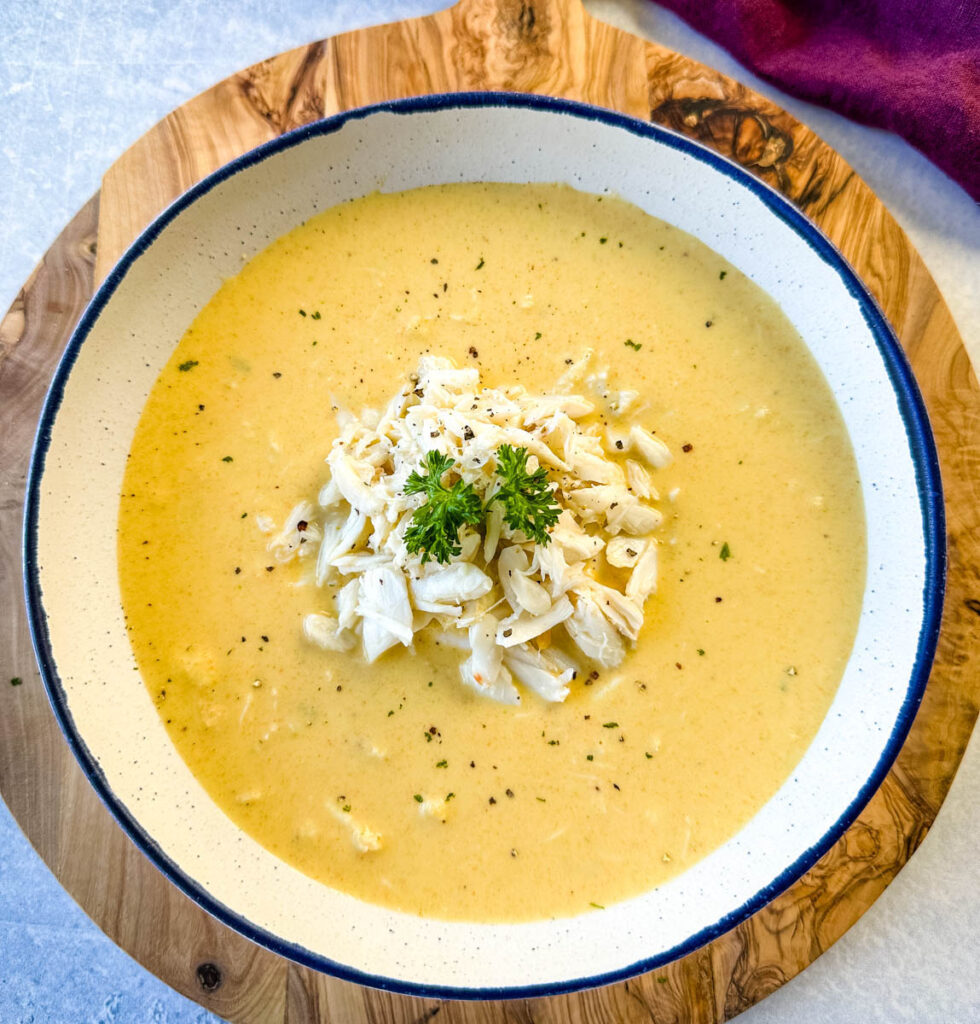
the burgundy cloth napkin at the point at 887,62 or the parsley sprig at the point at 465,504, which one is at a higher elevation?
the burgundy cloth napkin at the point at 887,62

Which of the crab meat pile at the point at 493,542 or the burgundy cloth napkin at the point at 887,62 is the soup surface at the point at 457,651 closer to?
the crab meat pile at the point at 493,542

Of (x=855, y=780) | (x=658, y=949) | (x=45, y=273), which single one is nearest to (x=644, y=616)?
(x=855, y=780)

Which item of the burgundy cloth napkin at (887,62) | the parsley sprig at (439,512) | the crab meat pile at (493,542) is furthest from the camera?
the burgundy cloth napkin at (887,62)

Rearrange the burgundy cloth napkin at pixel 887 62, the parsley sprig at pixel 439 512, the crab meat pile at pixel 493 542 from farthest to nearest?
1. the burgundy cloth napkin at pixel 887 62
2. the crab meat pile at pixel 493 542
3. the parsley sprig at pixel 439 512

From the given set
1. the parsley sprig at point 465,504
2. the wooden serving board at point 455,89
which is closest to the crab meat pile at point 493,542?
the parsley sprig at point 465,504

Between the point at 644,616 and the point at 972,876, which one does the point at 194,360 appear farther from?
the point at 972,876
